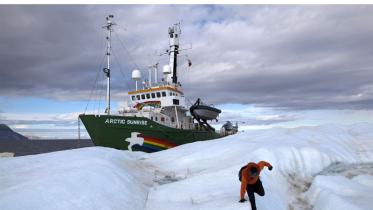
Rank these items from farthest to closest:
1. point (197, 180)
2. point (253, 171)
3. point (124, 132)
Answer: point (124, 132) < point (197, 180) < point (253, 171)

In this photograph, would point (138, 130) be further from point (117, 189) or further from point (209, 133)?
point (117, 189)

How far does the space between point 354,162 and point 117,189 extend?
11481 mm

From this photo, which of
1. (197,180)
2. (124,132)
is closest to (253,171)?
(197,180)

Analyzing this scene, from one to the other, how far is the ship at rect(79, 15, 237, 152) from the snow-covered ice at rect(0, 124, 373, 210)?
7.63 m

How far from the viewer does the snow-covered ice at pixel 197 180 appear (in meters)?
7.15

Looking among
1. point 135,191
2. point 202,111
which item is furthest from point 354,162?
point 202,111

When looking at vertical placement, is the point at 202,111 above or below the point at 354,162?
above

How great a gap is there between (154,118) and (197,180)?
52.9 feet

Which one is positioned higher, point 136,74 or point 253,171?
point 136,74

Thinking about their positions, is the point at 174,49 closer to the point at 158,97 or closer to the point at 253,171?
the point at 158,97

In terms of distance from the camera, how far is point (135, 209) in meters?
7.98

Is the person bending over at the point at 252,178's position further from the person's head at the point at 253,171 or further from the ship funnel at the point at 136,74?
the ship funnel at the point at 136,74

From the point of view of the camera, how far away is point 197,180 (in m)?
10.3

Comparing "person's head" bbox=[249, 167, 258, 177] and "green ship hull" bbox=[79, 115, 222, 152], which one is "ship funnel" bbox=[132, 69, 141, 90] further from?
"person's head" bbox=[249, 167, 258, 177]
